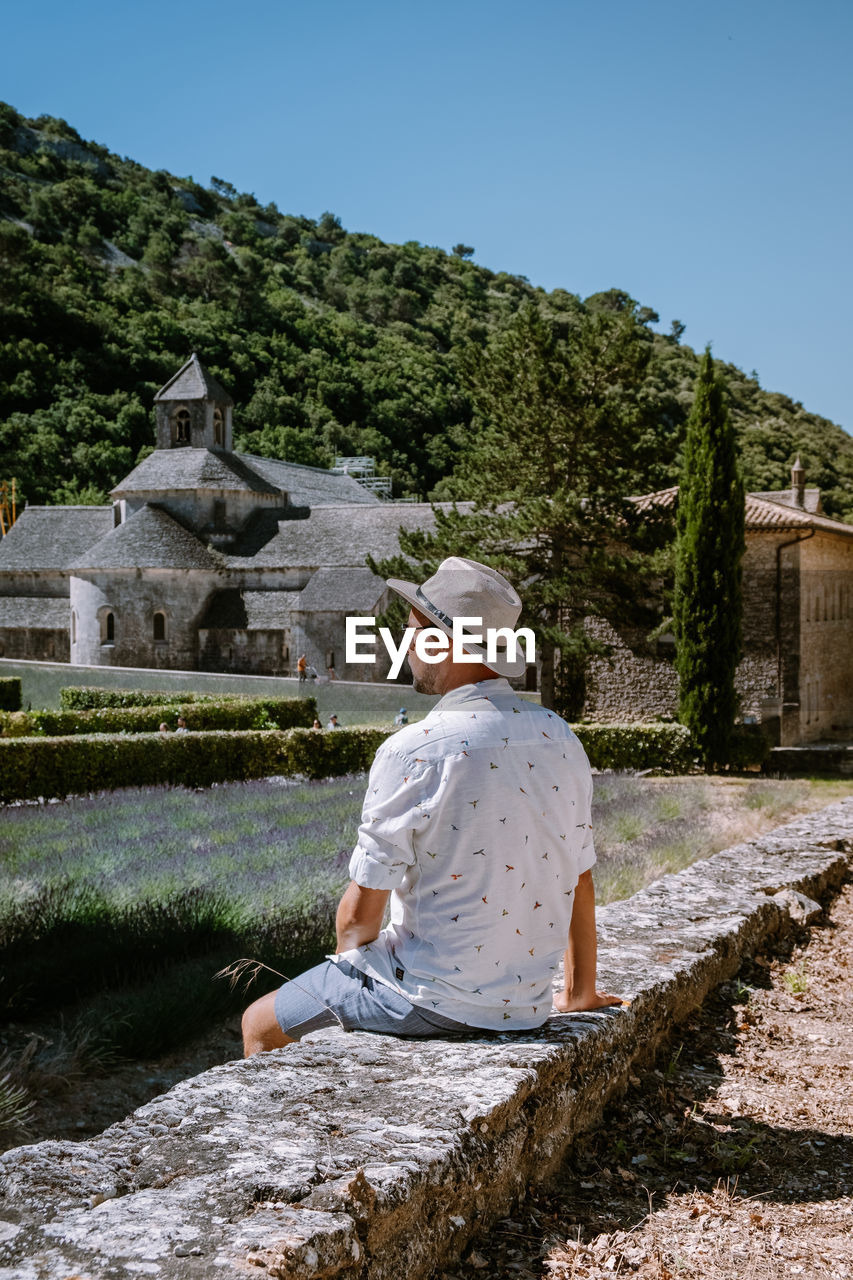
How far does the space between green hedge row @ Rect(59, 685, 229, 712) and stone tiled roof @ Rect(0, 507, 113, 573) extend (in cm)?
2037

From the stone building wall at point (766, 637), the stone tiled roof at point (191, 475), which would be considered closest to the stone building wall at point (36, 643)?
the stone tiled roof at point (191, 475)

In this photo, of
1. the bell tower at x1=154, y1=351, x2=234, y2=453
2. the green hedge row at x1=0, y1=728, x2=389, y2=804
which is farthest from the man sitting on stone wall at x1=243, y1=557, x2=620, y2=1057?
the bell tower at x1=154, y1=351, x2=234, y2=453

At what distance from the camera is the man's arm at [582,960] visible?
2.88 metres

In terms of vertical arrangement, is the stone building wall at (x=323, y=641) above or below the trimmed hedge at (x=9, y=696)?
above

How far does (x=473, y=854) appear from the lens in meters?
2.55

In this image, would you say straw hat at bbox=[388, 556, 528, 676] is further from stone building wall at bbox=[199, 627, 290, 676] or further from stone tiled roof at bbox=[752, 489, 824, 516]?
stone building wall at bbox=[199, 627, 290, 676]

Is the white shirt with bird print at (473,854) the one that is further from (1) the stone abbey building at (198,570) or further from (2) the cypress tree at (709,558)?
(1) the stone abbey building at (198,570)

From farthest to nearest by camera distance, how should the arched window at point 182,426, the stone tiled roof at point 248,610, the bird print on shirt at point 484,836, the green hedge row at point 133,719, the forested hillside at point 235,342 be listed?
the forested hillside at point 235,342 < the arched window at point 182,426 < the stone tiled roof at point 248,610 < the green hedge row at point 133,719 < the bird print on shirt at point 484,836

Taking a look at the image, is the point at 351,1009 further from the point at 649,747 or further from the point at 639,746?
the point at 649,747

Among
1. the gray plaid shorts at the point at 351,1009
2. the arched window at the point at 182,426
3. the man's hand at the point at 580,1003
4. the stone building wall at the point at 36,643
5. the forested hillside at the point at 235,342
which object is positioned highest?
the forested hillside at the point at 235,342

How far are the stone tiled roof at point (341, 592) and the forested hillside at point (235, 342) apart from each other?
13.6m

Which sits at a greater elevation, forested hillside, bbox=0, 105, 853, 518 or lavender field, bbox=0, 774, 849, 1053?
forested hillside, bbox=0, 105, 853, 518

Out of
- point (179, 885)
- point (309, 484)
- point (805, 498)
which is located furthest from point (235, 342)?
point (179, 885)

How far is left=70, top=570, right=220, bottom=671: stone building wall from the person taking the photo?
4000 centimetres
